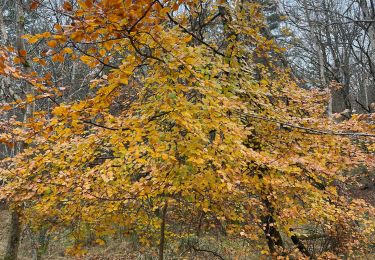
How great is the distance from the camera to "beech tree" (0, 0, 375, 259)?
9.84 ft

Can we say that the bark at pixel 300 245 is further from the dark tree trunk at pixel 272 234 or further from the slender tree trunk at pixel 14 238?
the slender tree trunk at pixel 14 238

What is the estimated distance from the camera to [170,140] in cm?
398

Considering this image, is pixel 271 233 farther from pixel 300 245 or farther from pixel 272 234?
pixel 300 245

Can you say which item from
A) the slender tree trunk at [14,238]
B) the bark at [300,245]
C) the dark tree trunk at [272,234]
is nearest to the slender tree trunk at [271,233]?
the dark tree trunk at [272,234]

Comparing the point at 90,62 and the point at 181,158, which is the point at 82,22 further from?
the point at 181,158

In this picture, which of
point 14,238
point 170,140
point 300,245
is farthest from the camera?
point 14,238

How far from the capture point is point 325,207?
5.23m

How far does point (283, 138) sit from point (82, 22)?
4.07m

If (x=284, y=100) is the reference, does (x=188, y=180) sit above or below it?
below

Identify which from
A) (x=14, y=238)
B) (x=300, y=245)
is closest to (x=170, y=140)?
(x=300, y=245)

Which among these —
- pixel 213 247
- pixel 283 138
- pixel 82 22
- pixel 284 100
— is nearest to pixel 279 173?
pixel 283 138

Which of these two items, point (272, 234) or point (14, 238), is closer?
point (272, 234)

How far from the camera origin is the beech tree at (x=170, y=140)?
9.84 feet

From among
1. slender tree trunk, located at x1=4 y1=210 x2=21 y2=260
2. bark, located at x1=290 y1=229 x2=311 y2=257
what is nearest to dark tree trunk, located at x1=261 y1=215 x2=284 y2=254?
bark, located at x1=290 y1=229 x2=311 y2=257
